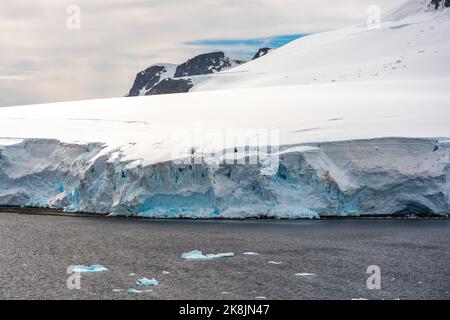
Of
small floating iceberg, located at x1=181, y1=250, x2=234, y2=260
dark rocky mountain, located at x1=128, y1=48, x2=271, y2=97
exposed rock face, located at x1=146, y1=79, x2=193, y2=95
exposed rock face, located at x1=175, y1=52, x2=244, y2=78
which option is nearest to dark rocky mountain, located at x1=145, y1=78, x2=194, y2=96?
exposed rock face, located at x1=146, y1=79, x2=193, y2=95

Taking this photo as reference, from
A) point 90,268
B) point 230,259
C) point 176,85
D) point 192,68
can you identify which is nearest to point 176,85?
point 176,85

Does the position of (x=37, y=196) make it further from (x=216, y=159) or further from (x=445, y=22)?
(x=445, y=22)

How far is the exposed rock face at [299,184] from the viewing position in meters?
27.2

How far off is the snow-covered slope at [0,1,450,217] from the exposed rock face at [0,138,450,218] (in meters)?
0.05

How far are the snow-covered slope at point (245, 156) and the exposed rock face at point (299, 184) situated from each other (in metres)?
0.05

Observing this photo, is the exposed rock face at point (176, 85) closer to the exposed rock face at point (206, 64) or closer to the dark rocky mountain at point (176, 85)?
the dark rocky mountain at point (176, 85)

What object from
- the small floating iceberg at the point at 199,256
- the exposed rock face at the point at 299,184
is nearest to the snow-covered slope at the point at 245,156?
the exposed rock face at the point at 299,184

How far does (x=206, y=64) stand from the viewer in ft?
610

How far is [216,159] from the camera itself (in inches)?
1105

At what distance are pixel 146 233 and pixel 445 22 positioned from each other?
47.8 meters

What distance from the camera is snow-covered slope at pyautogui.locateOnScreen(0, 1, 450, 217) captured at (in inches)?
1075

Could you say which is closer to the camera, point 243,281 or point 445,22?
point 243,281
